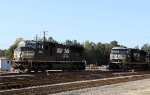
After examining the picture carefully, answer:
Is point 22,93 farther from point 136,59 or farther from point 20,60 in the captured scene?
point 136,59

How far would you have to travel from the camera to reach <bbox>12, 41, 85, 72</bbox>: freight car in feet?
113

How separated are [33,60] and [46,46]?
286cm

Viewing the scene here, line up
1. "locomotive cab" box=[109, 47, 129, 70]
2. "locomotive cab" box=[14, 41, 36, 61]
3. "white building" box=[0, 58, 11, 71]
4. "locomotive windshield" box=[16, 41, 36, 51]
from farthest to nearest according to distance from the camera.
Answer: "locomotive cab" box=[109, 47, 129, 70]
"white building" box=[0, 58, 11, 71]
"locomotive windshield" box=[16, 41, 36, 51]
"locomotive cab" box=[14, 41, 36, 61]

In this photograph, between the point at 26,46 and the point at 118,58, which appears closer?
the point at 26,46

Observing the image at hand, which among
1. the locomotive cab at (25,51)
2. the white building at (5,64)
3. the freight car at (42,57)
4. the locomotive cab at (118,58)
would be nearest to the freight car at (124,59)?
the locomotive cab at (118,58)

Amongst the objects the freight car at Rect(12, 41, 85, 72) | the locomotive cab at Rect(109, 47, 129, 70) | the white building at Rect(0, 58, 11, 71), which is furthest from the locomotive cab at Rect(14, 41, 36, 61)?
the locomotive cab at Rect(109, 47, 129, 70)

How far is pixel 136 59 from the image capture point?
1993 inches

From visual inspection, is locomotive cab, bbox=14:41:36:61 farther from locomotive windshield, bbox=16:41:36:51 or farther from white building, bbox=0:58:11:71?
white building, bbox=0:58:11:71

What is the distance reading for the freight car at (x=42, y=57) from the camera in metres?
34.3

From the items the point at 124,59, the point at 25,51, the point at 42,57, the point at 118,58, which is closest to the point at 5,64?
the point at 42,57

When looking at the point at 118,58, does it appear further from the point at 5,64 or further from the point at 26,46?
the point at 26,46

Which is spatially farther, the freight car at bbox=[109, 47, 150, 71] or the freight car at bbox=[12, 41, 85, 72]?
the freight car at bbox=[109, 47, 150, 71]

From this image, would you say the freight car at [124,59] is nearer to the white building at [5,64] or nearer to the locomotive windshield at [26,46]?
the white building at [5,64]

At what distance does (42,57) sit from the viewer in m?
36.2
